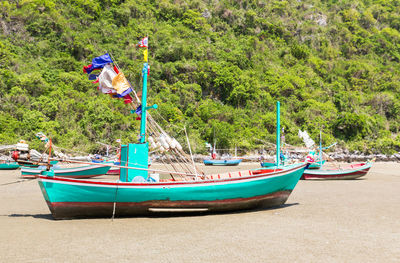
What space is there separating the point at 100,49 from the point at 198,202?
59.5 metres

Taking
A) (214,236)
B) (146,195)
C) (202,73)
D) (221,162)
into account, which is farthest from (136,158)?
(202,73)

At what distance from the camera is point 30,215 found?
1202 cm

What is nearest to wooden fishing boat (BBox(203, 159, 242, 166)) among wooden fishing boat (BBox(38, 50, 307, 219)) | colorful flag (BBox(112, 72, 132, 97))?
colorful flag (BBox(112, 72, 132, 97))

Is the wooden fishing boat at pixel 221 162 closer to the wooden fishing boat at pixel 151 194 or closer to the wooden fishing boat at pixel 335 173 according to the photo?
the wooden fishing boat at pixel 335 173

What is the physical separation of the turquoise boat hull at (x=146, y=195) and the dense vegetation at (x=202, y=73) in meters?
28.4

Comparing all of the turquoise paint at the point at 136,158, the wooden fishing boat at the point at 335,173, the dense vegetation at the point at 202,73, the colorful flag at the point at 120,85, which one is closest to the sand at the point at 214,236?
the turquoise paint at the point at 136,158

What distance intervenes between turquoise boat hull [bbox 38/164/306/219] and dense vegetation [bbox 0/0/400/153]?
2840 cm

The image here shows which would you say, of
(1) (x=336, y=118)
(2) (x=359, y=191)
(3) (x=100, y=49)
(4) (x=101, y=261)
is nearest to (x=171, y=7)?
(3) (x=100, y=49)

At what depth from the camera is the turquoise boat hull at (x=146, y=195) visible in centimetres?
1063

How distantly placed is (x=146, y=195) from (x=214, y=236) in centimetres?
305

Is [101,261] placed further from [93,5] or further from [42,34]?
[93,5]

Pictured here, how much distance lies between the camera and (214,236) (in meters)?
9.05

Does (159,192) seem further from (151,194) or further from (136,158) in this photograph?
Answer: (136,158)

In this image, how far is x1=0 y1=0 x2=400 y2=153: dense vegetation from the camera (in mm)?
51312
